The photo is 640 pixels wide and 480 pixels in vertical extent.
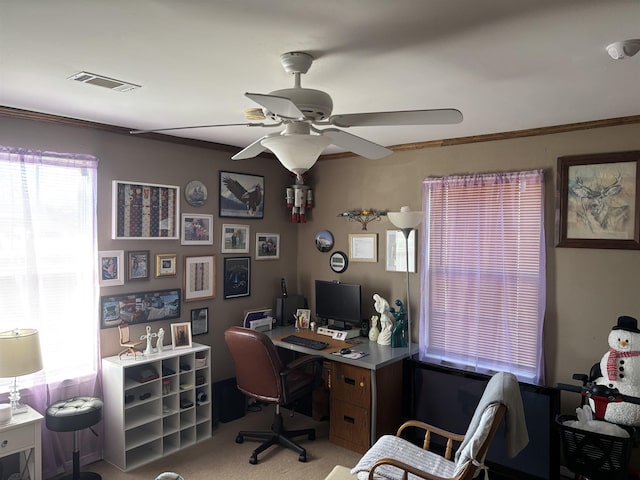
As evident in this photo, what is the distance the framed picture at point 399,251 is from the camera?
4000mm

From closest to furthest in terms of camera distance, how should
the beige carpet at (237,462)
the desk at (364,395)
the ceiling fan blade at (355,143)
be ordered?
the ceiling fan blade at (355,143) → the beige carpet at (237,462) → the desk at (364,395)

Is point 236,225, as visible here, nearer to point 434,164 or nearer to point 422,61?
point 434,164

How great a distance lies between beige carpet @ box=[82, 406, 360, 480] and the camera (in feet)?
10.5

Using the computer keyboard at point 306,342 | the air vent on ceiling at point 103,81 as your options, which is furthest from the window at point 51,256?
the computer keyboard at point 306,342

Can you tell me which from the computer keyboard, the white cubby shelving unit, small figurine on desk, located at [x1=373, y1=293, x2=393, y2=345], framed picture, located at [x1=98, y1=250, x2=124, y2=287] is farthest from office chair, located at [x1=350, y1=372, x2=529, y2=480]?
framed picture, located at [x1=98, y1=250, x2=124, y2=287]

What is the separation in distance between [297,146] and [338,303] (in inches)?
102

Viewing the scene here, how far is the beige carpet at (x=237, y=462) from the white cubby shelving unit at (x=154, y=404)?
0.09 metres

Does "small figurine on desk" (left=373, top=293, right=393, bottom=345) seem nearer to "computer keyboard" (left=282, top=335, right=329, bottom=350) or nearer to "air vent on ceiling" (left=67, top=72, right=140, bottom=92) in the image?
"computer keyboard" (left=282, top=335, right=329, bottom=350)

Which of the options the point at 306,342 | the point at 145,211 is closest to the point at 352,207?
the point at 306,342

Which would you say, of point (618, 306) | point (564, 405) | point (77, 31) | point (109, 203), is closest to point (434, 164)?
point (618, 306)

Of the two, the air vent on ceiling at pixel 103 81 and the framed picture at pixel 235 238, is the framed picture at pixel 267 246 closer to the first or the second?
the framed picture at pixel 235 238

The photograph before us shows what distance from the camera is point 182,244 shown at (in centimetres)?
391

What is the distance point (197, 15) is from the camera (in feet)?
5.24

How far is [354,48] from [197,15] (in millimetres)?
629
